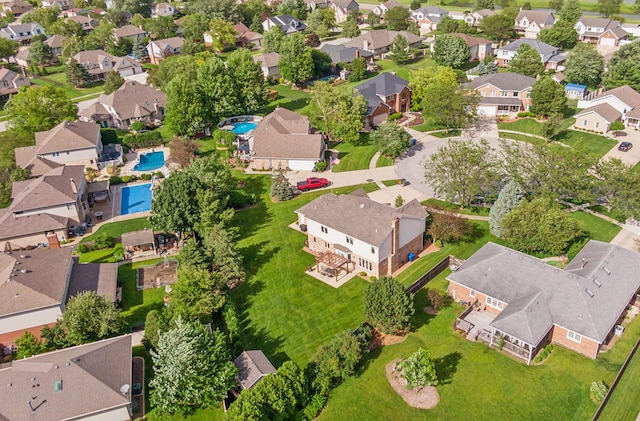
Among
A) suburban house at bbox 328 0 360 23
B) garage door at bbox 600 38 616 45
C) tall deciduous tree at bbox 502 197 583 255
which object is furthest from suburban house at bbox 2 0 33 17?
tall deciduous tree at bbox 502 197 583 255

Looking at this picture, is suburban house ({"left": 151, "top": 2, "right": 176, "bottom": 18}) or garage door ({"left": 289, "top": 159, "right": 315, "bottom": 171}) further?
suburban house ({"left": 151, "top": 2, "right": 176, "bottom": 18})

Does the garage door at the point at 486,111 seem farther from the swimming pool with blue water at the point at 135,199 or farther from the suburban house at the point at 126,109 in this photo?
the swimming pool with blue water at the point at 135,199

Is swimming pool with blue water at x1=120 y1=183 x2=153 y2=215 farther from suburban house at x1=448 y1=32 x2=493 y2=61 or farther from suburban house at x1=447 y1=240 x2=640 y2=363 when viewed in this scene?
suburban house at x1=448 y1=32 x2=493 y2=61

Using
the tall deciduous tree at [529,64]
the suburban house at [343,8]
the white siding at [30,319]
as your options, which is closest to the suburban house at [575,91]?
the tall deciduous tree at [529,64]

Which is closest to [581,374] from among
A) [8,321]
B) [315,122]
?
[8,321]

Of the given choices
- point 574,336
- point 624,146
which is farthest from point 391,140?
point 574,336

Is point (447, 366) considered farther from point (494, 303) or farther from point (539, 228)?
point (539, 228)

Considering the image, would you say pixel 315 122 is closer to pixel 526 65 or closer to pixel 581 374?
pixel 526 65
